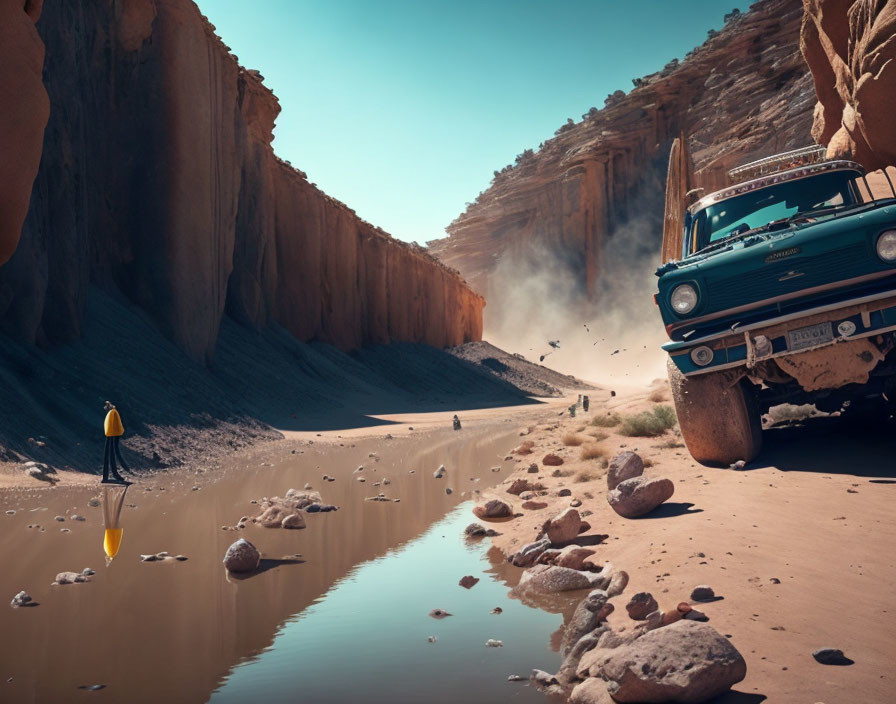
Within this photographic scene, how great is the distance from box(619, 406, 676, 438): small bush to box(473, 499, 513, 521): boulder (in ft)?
16.6

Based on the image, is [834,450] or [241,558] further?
[834,450]

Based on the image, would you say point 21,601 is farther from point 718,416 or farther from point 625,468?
point 718,416

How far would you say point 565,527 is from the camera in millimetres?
6465

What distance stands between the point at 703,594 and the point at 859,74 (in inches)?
460

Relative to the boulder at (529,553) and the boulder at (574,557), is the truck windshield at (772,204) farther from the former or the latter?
the boulder at (574,557)

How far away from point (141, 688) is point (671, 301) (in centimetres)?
557

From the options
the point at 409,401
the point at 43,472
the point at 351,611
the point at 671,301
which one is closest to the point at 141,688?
the point at 351,611

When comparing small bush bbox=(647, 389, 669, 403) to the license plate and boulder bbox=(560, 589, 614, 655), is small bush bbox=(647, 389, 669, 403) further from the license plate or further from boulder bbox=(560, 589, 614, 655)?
boulder bbox=(560, 589, 614, 655)

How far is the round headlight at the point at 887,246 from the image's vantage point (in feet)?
22.0

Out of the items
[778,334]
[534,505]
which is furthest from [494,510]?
[778,334]

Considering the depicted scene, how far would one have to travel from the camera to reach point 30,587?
571 centimetres

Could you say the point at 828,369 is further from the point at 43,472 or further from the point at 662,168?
the point at 662,168

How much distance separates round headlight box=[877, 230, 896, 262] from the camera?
671 centimetres

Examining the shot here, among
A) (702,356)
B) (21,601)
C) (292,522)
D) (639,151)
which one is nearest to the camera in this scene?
(21,601)
